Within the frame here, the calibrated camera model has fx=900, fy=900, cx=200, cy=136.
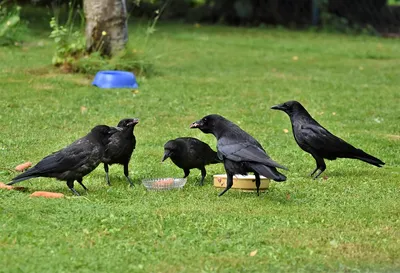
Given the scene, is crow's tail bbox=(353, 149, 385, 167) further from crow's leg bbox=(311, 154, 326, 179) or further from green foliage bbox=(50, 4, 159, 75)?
green foliage bbox=(50, 4, 159, 75)

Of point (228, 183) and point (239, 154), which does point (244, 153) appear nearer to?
point (239, 154)

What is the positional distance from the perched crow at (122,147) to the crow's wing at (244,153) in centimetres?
109

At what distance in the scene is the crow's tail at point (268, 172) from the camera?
8.73 meters

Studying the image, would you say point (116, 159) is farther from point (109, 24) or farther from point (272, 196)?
point (109, 24)

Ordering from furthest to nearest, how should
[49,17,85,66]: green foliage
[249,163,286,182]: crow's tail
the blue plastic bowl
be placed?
1. [49,17,85,66]: green foliage
2. the blue plastic bowl
3. [249,163,286,182]: crow's tail

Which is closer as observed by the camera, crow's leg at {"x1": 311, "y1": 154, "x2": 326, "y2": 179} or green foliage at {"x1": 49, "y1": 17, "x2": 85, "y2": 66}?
crow's leg at {"x1": 311, "y1": 154, "x2": 326, "y2": 179}

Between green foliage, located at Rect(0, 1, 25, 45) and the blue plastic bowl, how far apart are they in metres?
4.44

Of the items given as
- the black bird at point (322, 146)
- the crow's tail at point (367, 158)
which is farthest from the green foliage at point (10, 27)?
the crow's tail at point (367, 158)

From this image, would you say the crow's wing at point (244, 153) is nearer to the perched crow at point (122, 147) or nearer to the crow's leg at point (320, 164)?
the perched crow at point (122, 147)

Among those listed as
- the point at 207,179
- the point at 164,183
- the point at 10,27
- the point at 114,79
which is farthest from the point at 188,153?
the point at 10,27

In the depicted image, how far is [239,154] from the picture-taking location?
9.29m

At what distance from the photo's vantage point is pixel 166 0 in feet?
94.0

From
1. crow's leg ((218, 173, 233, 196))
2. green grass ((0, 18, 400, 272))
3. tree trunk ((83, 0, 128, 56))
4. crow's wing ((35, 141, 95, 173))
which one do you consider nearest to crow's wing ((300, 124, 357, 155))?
green grass ((0, 18, 400, 272))

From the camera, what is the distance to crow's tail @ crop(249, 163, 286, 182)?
8.73 m
